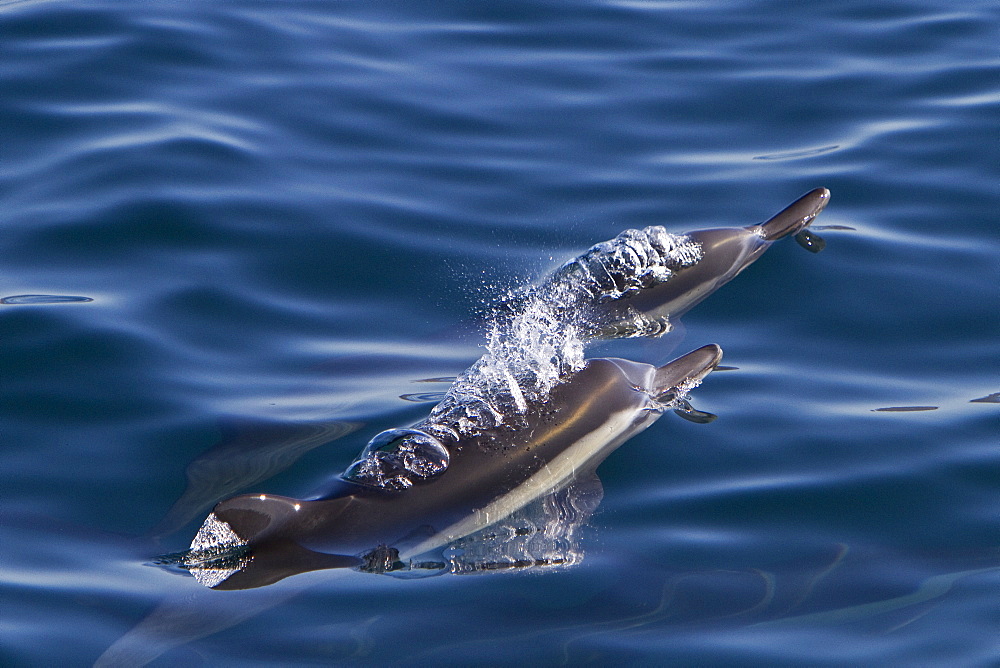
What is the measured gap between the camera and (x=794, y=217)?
8.58m

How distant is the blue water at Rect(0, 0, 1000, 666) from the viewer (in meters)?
4.81

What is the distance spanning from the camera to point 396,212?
29.0 ft

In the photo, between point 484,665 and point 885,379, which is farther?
point 885,379

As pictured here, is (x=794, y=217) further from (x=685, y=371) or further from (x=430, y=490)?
(x=430, y=490)

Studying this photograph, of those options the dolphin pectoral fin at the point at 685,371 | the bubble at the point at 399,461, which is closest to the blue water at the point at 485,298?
Answer: the dolphin pectoral fin at the point at 685,371

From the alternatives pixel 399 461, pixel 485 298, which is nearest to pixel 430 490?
pixel 399 461

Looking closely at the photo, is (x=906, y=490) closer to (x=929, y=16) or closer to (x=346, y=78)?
(x=346, y=78)

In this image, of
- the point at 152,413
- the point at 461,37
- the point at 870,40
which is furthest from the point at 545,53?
the point at 152,413

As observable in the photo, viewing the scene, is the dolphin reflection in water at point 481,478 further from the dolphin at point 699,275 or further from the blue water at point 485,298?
the dolphin at point 699,275

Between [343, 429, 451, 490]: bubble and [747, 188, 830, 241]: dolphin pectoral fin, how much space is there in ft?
12.6

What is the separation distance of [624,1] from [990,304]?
714 centimetres

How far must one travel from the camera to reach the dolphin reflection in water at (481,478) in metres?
4.99

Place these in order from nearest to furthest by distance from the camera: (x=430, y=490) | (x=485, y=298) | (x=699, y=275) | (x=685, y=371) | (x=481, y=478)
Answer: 1. (x=430, y=490)
2. (x=481, y=478)
3. (x=685, y=371)
4. (x=485, y=298)
5. (x=699, y=275)

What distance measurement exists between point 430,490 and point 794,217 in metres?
4.28
